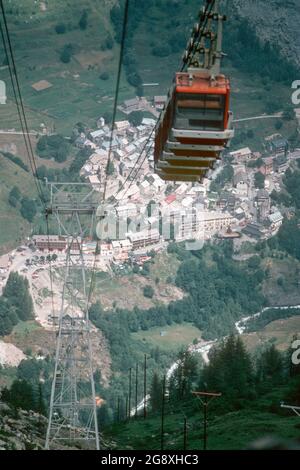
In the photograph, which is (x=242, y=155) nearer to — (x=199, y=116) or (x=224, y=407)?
(x=224, y=407)

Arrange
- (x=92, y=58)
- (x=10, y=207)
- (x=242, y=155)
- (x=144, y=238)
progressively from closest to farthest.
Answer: (x=10, y=207) < (x=144, y=238) < (x=242, y=155) < (x=92, y=58)

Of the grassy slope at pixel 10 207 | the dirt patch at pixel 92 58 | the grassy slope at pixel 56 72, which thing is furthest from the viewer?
the dirt patch at pixel 92 58

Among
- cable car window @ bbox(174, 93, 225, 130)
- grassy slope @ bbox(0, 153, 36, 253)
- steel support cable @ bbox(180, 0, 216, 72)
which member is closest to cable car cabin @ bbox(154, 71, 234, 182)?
cable car window @ bbox(174, 93, 225, 130)

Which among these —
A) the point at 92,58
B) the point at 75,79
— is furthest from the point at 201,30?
the point at 92,58

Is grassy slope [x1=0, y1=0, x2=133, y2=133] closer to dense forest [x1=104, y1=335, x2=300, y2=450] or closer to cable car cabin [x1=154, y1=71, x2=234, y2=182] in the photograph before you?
dense forest [x1=104, y1=335, x2=300, y2=450]

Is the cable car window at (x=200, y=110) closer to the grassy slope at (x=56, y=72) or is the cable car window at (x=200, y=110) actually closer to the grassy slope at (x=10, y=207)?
the grassy slope at (x=10, y=207)

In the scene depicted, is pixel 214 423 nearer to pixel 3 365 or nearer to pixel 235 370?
pixel 235 370

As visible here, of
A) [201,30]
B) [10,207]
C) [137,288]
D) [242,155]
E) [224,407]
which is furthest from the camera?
[242,155]

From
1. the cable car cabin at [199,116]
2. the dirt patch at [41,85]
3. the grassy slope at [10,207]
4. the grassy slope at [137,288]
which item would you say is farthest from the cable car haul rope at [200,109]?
the dirt patch at [41,85]

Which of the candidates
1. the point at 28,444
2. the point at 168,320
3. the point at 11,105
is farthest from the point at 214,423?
the point at 11,105
